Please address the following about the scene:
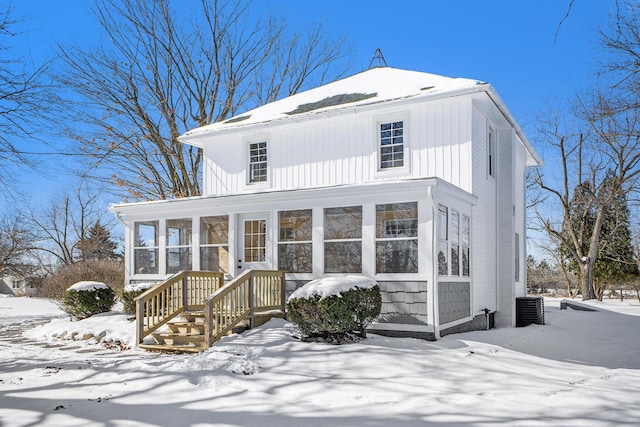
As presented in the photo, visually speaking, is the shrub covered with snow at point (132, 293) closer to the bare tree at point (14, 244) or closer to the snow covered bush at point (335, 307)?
the snow covered bush at point (335, 307)

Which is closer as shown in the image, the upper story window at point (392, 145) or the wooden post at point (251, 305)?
the wooden post at point (251, 305)

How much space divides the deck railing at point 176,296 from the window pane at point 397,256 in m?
3.53

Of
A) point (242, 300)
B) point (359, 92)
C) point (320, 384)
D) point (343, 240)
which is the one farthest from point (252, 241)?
point (320, 384)

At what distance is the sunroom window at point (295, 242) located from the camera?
11.2 meters

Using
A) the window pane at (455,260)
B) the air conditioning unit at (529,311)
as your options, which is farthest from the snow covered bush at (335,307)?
the air conditioning unit at (529,311)

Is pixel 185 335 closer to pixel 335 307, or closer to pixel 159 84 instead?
pixel 335 307

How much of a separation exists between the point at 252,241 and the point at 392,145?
3.95 meters

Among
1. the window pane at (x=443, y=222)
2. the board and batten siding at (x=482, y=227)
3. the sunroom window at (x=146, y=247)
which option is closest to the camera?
the window pane at (x=443, y=222)

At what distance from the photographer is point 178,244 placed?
42.6 ft

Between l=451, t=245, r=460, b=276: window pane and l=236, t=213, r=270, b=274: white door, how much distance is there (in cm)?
402

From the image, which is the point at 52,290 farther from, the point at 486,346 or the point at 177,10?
the point at 486,346

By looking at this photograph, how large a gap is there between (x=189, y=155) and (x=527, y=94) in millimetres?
16903

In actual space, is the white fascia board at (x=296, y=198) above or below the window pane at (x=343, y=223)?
above

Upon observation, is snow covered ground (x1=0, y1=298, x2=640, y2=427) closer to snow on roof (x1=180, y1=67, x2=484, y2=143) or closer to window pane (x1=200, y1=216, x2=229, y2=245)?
window pane (x1=200, y1=216, x2=229, y2=245)
